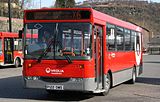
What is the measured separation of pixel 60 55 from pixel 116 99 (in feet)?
7.90

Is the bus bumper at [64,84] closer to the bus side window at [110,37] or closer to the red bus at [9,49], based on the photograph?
the bus side window at [110,37]

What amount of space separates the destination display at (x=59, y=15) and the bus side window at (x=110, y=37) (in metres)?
2.04

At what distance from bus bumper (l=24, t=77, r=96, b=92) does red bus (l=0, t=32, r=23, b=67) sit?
783 inches

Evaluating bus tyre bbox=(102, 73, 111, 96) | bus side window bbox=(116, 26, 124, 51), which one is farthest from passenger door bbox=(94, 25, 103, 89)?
bus side window bbox=(116, 26, 124, 51)

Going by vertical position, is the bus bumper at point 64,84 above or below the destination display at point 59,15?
below

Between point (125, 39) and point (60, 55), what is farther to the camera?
point (125, 39)

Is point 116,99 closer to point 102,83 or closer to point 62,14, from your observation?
point 102,83

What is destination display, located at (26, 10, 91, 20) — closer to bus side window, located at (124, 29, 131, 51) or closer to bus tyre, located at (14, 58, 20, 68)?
bus side window, located at (124, 29, 131, 51)

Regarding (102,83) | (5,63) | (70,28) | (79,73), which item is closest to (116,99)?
(102,83)

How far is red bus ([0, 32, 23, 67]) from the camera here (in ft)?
108

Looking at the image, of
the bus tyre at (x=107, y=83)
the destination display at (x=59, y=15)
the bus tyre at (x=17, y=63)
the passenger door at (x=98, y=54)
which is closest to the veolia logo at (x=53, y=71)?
the passenger door at (x=98, y=54)

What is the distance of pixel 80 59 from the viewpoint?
1309 centimetres

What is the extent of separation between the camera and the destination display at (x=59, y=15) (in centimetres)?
1331

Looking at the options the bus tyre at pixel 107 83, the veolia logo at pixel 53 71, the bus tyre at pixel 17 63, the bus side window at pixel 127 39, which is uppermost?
the bus side window at pixel 127 39
